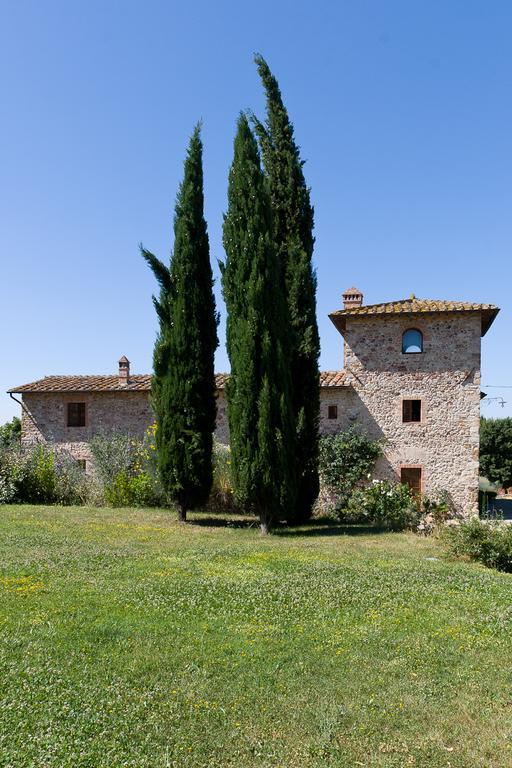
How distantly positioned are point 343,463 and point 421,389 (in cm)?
333

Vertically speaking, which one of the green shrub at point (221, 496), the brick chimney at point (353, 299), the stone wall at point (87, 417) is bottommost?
the green shrub at point (221, 496)

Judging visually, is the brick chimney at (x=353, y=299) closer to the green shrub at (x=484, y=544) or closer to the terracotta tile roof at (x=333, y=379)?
the terracotta tile roof at (x=333, y=379)

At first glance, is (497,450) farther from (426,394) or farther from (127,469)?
(127,469)

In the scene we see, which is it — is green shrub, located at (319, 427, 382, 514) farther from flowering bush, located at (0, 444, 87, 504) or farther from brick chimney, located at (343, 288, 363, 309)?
flowering bush, located at (0, 444, 87, 504)

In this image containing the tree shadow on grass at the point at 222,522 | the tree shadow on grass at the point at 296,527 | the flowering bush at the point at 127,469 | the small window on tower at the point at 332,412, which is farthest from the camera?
the small window on tower at the point at 332,412

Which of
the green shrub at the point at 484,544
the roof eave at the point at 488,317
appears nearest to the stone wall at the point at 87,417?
the roof eave at the point at 488,317

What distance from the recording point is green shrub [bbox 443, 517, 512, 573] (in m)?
9.54

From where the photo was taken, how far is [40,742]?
11.4ft

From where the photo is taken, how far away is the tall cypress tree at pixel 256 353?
40.4ft

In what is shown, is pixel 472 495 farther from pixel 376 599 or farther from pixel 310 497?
pixel 376 599

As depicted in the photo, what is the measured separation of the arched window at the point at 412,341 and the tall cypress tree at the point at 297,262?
452 centimetres

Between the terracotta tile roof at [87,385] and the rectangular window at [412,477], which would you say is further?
the terracotta tile roof at [87,385]

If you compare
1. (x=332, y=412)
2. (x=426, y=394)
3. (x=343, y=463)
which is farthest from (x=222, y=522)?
(x=426, y=394)

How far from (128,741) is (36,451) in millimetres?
16333
